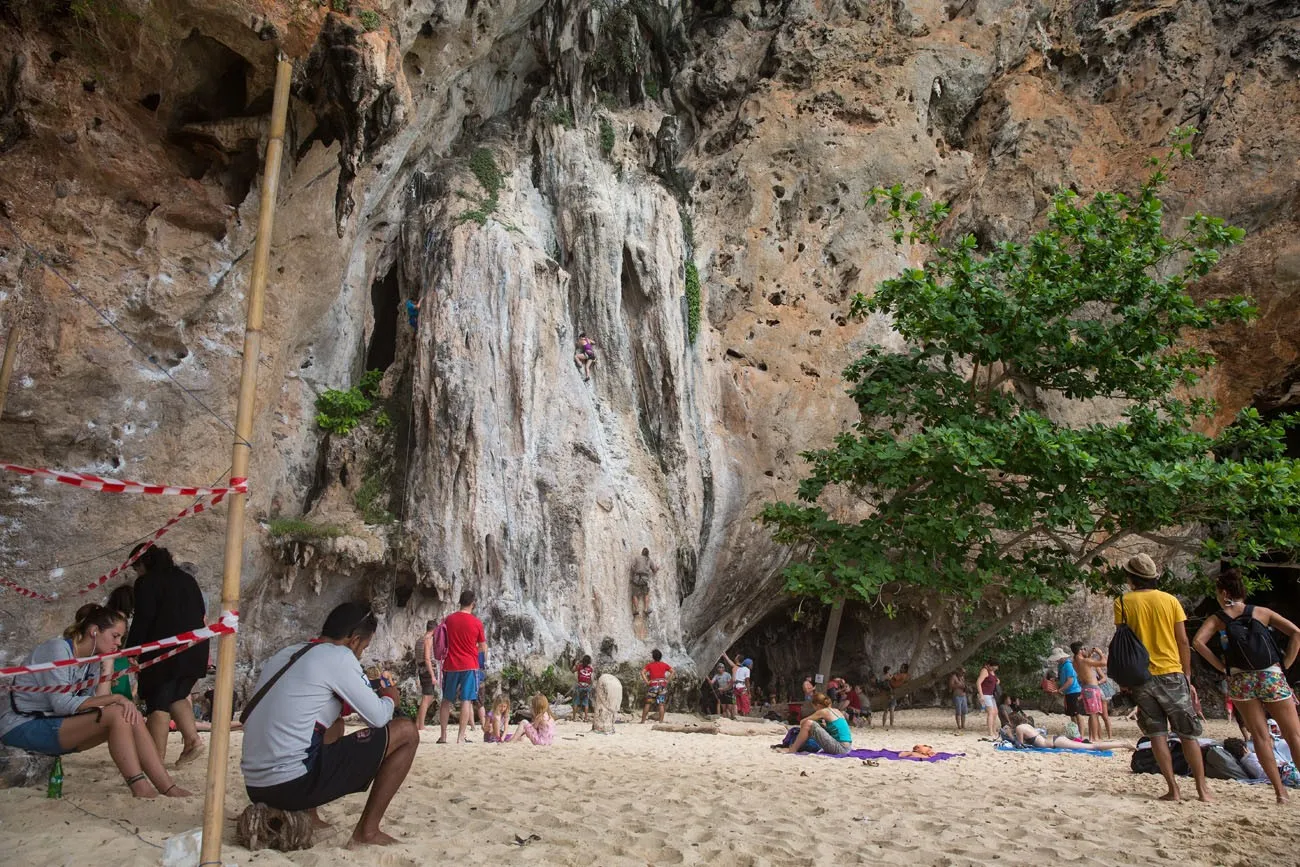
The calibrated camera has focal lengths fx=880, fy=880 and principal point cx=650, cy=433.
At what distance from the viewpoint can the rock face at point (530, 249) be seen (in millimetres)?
9703

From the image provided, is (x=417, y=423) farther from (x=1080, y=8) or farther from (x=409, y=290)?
(x=1080, y=8)

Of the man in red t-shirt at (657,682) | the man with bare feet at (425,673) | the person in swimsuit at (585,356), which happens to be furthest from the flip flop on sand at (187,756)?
the person in swimsuit at (585,356)

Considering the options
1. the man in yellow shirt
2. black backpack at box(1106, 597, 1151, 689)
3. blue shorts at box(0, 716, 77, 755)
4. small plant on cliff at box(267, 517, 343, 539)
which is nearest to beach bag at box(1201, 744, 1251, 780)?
the man in yellow shirt

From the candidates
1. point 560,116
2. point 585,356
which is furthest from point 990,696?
point 560,116

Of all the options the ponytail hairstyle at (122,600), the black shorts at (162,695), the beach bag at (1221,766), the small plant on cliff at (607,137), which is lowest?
the beach bag at (1221,766)

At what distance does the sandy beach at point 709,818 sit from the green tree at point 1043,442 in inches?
184

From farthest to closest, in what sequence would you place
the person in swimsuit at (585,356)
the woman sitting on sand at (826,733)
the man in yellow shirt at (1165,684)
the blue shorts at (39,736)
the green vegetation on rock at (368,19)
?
the person in swimsuit at (585,356) < the green vegetation on rock at (368,19) < the woman sitting on sand at (826,733) < the man in yellow shirt at (1165,684) < the blue shorts at (39,736)

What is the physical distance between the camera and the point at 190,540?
10719 mm

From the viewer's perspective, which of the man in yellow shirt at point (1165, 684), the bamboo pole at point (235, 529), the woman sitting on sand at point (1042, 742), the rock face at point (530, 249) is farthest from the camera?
the rock face at point (530, 249)

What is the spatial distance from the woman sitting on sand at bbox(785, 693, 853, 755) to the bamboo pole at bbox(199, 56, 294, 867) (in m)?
5.80

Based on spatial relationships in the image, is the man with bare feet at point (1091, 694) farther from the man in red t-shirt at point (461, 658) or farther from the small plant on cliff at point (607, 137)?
the small plant on cliff at point (607, 137)

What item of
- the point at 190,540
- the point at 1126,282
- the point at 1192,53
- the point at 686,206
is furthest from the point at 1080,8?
the point at 190,540

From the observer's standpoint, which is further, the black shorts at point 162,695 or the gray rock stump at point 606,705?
the gray rock stump at point 606,705

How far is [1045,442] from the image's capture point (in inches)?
411
